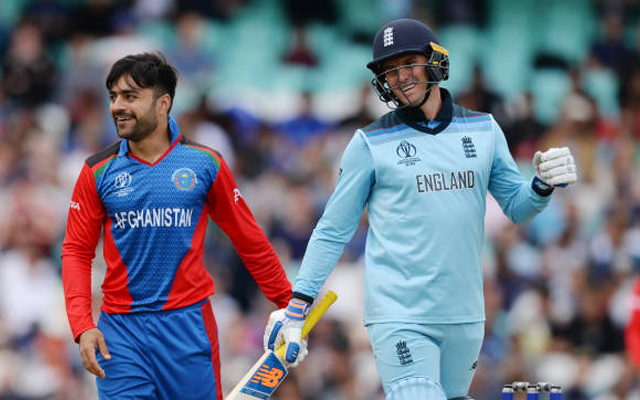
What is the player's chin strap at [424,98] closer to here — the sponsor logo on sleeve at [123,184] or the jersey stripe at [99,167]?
the sponsor logo on sleeve at [123,184]

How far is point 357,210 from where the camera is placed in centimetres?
533

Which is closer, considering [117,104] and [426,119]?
[426,119]

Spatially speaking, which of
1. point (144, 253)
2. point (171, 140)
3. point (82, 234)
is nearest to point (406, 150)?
point (171, 140)

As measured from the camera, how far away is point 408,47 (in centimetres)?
526

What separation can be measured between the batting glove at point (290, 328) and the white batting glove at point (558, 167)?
1.29 metres

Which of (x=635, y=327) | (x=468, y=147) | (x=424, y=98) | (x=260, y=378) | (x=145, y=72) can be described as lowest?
(x=635, y=327)

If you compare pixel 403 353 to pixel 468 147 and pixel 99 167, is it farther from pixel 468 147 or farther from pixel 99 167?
pixel 99 167

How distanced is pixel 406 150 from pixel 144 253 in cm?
136

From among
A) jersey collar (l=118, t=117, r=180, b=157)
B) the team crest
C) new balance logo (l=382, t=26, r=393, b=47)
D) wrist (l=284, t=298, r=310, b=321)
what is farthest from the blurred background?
new balance logo (l=382, t=26, r=393, b=47)

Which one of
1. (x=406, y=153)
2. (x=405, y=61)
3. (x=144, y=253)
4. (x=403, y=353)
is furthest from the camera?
(x=144, y=253)

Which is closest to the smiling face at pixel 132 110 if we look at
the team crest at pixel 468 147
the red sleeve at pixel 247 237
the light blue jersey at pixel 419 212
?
the red sleeve at pixel 247 237

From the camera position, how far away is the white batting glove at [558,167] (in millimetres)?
5105

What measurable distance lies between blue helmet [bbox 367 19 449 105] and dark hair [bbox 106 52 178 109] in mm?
1080

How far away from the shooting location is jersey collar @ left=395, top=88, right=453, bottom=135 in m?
5.31
